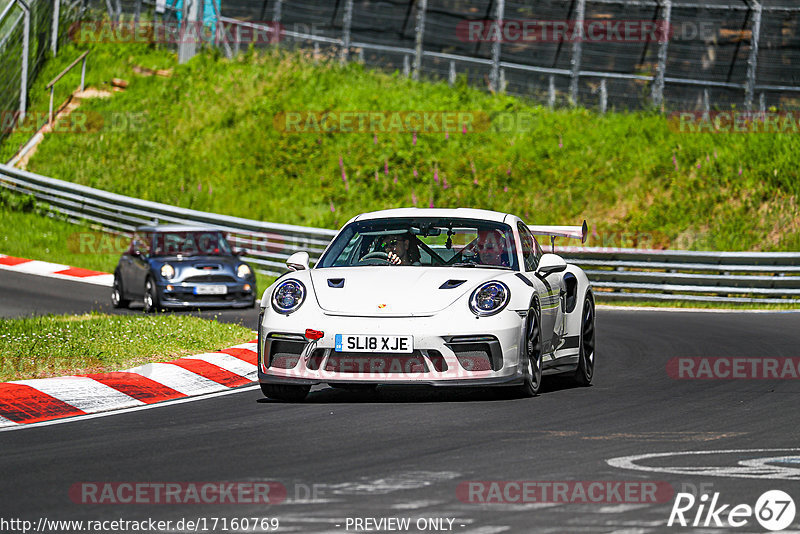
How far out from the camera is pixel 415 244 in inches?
422

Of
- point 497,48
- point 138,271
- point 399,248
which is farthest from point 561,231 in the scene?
point 497,48

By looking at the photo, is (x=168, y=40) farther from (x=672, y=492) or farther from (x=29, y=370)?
(x=672, y=492)

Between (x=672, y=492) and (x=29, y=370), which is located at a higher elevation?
(x=672, y=492)

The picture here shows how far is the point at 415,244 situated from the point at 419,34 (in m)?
22.9

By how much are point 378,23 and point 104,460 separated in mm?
27190

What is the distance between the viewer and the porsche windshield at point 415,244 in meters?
10.4

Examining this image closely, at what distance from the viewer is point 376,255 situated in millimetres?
10547

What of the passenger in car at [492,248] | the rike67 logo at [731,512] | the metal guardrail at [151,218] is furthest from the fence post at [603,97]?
the rike67 logo at [731,512]

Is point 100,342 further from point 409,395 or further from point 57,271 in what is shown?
point 57,271

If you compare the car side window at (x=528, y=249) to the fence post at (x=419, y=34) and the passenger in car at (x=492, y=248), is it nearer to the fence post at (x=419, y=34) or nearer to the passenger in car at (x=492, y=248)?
the passenger in car at (x=492, y=248)

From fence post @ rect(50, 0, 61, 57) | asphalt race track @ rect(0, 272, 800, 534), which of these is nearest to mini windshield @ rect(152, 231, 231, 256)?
asphalt race track @ rect(0, 272, 800, 534)

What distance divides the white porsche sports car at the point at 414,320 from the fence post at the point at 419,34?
74.3 feet

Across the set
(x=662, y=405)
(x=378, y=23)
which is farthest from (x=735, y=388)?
(x=378, y=23)

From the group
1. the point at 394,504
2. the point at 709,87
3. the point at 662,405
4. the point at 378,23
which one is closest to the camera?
the point at 394,504
